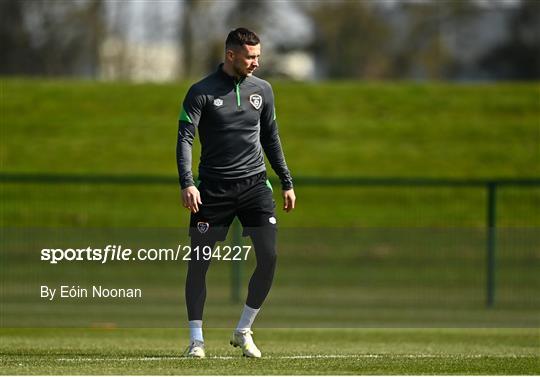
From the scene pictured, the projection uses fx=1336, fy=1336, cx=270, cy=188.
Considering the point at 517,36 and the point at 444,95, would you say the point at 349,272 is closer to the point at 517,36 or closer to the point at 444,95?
the point at 444,95

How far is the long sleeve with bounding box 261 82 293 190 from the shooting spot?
961cm

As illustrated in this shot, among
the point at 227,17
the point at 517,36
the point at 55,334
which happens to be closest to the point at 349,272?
the point at 55,334

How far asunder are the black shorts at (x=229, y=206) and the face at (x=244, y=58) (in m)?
0.78

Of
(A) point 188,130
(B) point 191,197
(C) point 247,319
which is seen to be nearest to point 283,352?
(C) point 247,319

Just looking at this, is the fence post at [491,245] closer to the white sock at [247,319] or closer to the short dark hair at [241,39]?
the white sock at [247,319]

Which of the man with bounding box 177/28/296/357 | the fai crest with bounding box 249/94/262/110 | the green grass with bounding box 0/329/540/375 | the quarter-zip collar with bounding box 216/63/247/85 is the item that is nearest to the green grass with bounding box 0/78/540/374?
the green grass with bounding box 0/329/540/375

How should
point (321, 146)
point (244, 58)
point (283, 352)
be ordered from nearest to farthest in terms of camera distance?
1. point (244, 58)
2. point (283, 352)
3. point (321, 146)

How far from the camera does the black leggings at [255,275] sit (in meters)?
9.55

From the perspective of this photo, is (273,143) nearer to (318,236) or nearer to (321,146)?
(318,236)

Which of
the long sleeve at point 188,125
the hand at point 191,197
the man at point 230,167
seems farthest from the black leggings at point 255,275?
the long sleeve at point 188,125

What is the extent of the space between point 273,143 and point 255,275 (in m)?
0.97

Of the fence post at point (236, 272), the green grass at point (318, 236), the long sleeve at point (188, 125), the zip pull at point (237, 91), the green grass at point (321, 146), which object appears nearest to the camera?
the long sleeve at point (188, 125)

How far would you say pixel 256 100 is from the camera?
949cm

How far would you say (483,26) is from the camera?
7025cm
